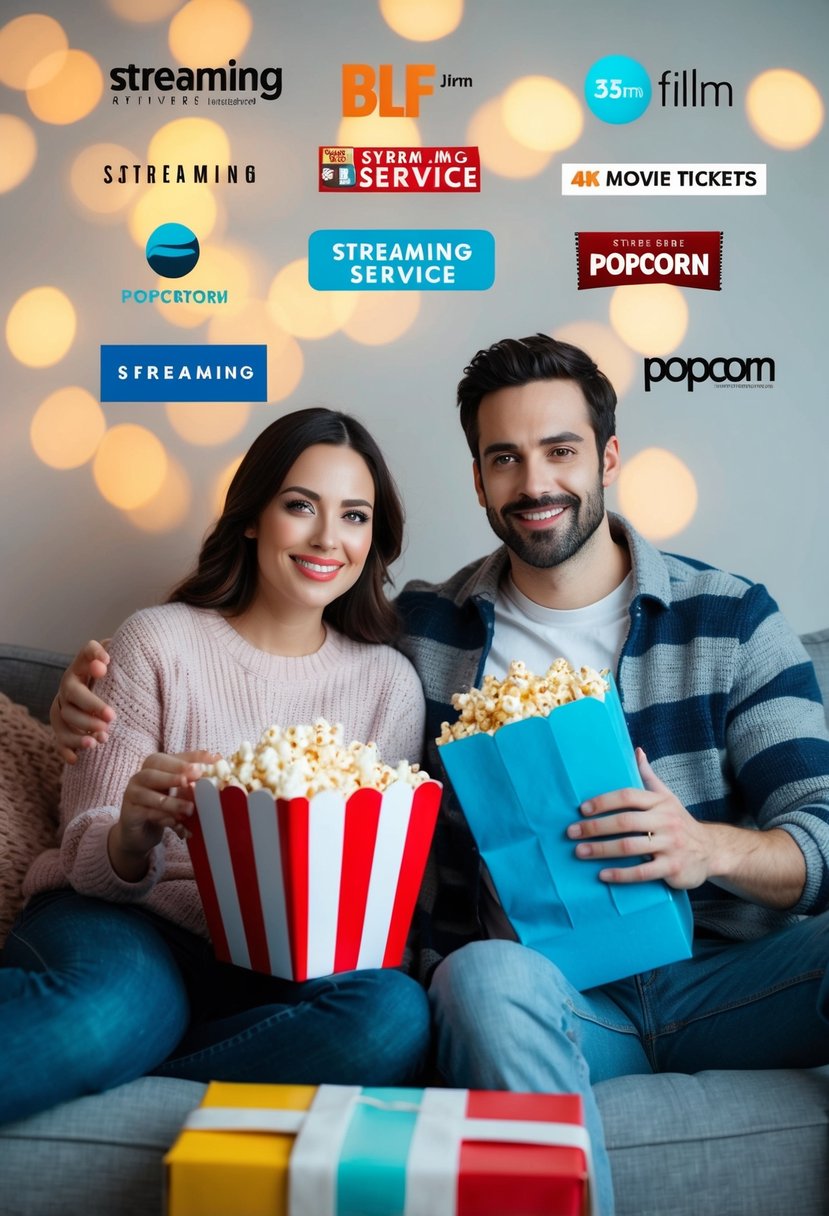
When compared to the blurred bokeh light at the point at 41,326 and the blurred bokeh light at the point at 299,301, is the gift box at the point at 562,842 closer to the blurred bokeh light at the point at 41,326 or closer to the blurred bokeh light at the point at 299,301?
the blurred bokeh light at the point at 299,301

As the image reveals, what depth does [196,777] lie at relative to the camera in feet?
4.71

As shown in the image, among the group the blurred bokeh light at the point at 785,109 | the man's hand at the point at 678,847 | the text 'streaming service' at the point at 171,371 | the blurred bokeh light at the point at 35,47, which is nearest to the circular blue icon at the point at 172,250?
the text 'streaming service' at the point at 171,371

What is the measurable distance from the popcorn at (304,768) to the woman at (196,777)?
0.22ft

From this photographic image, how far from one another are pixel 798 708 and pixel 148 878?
1.05 m

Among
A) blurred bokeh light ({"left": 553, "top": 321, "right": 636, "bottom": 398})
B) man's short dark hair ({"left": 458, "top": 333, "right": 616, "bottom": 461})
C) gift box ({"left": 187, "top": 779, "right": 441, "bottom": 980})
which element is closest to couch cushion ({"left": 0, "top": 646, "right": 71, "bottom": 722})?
gift box ({"left": 187, "top": 779, "right": 441, "bottom": 980})

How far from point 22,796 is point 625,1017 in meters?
1.07

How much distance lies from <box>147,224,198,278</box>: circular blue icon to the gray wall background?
0.13 feet

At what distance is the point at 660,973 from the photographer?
166 cm

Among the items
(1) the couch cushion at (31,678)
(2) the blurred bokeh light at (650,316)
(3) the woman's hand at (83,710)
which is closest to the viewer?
(3) the woman's hand at (83,710)

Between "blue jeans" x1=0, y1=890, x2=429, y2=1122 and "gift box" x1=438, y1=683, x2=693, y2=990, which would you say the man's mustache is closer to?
"gift box" x1=438, y1=683, x2=693, y2=990

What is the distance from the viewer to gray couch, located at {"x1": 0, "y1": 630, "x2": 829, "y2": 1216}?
130 cm

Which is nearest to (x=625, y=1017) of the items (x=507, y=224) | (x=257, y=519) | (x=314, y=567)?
(x=314, y=567)

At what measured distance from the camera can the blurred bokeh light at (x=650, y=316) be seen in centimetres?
246

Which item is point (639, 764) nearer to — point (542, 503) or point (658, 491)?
point (542, 503)
